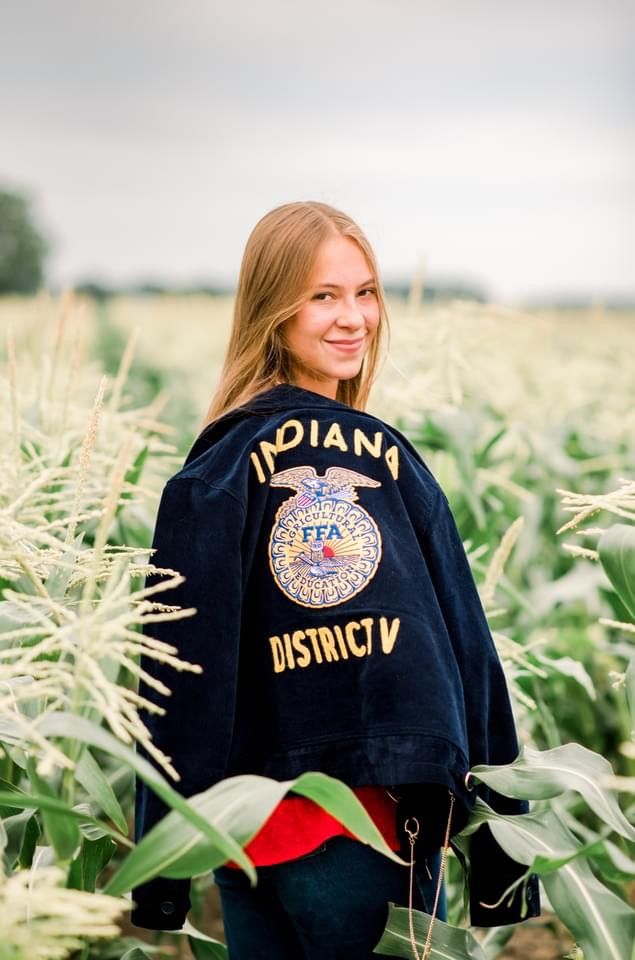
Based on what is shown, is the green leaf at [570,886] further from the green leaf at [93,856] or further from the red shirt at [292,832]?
the green leaf at [93,856]

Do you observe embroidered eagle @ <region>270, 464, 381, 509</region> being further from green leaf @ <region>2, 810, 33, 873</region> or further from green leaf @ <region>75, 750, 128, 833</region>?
green leaf @ <region>2, 810, 33, 873</region>

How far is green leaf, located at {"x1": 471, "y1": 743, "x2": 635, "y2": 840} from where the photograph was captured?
1597 mm

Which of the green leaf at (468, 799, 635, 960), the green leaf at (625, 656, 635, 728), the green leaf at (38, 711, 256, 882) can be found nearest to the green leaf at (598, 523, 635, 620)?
the green leaf at (625, 656, 635, 728)

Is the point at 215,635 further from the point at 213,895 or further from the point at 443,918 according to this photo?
the point at 213,895

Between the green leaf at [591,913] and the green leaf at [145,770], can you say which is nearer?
the green leaf at [145,770]

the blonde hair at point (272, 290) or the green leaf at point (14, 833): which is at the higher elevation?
the blonde hair at point (272, 290)

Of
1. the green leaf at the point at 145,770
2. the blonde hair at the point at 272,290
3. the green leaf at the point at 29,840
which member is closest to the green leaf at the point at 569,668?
the blonde hair at the point at 272,290

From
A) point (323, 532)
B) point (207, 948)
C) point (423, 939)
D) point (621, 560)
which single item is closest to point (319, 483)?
point (323, 532)

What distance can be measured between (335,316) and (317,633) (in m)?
0.61

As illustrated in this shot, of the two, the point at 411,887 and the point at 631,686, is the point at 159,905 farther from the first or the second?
the point at 631,686

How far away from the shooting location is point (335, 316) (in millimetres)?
1941

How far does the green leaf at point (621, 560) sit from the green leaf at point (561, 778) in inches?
10.7

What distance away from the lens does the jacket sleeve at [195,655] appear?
1.62 meters

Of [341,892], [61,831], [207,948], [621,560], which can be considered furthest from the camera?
[207,948]
